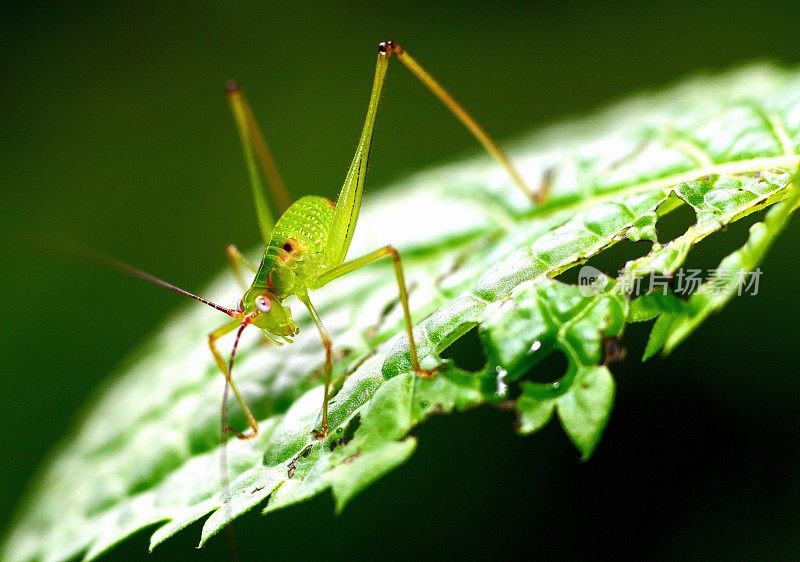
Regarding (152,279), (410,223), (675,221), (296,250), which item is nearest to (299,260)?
(296,250)

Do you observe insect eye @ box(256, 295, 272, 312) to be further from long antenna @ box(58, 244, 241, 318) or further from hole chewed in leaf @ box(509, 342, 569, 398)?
hole chewed in leaf @ box(509, 342, 569, 398)

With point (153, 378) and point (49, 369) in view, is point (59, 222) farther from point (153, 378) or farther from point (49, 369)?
point (153, 378)

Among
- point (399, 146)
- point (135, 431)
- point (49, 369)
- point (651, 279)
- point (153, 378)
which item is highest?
point (399, 146)

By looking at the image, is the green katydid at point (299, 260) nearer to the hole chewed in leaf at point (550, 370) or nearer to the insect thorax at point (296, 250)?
the insect thorax at point (296, 250)

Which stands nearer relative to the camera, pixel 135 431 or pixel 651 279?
pixel 651 279

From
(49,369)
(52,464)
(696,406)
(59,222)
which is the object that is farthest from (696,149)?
(59,222)
